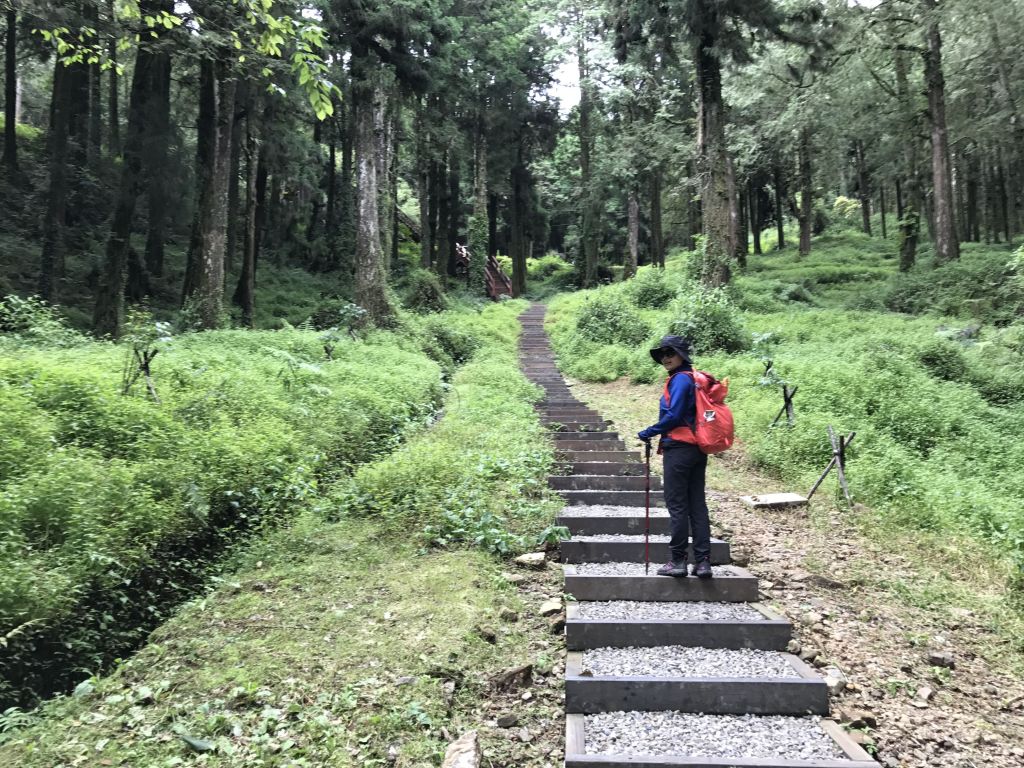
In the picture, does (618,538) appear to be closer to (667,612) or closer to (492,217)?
(667,612)

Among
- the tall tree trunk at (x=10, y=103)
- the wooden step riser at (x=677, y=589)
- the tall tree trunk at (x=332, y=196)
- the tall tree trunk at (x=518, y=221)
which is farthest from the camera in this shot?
the tall tree trunk at (x=518, y=221)

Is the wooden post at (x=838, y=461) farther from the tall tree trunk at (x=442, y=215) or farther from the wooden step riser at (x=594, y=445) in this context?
the tall tree trunk at (x=442, y=215)

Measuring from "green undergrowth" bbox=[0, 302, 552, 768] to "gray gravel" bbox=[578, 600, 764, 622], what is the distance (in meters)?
0.57

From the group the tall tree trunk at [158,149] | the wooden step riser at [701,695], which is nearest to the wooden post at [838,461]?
the wooden step riser at [701,695]

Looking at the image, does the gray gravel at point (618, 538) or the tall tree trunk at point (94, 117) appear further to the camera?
the tall tree trunk at point (94, 117)

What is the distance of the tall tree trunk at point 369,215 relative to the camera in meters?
15.8

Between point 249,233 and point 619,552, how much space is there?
16167 mm

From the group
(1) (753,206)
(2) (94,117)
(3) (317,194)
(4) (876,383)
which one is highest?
(1) (753,206)

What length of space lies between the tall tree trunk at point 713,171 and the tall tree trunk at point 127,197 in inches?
490

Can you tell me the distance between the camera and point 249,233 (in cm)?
1819

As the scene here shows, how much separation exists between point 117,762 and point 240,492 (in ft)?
10.5

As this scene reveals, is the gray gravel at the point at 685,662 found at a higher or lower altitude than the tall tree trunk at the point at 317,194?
lower

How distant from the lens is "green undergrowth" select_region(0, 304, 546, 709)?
4148 mm

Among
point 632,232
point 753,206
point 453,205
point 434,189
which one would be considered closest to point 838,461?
point 632,232
